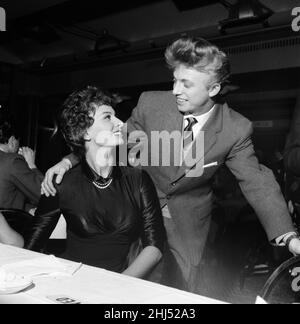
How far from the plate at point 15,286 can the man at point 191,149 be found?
772 millimetres

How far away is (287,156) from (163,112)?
2.02 ft

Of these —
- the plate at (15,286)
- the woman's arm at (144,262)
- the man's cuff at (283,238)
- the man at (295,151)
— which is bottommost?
the woman's arm at (144,262)

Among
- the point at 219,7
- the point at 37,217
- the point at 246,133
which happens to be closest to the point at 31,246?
the point at 37,217

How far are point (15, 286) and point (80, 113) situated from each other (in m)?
1.01

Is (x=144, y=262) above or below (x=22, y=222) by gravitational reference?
below

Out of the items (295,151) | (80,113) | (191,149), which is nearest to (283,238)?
(295,151)

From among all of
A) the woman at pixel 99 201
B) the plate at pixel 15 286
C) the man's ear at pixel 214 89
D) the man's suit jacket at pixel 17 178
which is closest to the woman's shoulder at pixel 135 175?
the woman at pixel 99 201

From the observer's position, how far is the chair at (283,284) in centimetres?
132

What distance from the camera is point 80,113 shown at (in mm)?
2020

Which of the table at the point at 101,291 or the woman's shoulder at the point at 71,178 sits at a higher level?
the woman's shoulder at the point at 71,178

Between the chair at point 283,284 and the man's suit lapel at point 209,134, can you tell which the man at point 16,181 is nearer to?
the man's suit lapel at point 209,134

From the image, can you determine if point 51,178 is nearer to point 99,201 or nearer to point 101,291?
point 99,201

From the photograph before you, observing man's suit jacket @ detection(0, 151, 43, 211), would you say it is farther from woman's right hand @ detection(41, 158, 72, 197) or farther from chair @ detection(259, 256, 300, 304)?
chair @ detection(259, 256, 300, 304)

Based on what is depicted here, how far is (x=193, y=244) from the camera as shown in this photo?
2205mm
